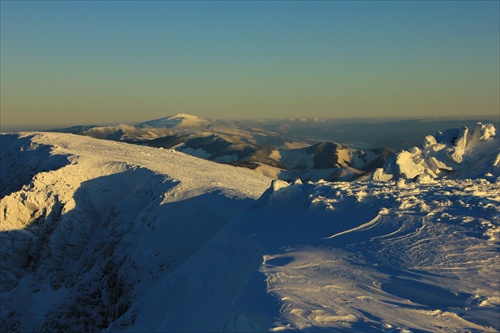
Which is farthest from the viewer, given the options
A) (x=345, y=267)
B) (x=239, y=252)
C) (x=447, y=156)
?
(x=447, y=156)

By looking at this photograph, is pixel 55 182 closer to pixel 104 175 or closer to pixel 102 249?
pixel 104 175

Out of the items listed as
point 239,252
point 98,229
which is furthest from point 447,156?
point 98,229

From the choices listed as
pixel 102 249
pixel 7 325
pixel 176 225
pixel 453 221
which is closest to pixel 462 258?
pixel 453 221

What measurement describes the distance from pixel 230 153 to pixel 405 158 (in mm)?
75361

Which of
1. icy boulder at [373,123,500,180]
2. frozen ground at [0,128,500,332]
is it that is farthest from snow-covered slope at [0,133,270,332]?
icy boulder at [373,123,500,180]

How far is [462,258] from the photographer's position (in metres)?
10.5

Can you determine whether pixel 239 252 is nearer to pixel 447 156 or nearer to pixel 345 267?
pixel 345 267

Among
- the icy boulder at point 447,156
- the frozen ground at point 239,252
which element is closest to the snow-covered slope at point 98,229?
the frozen ground at point 239,252

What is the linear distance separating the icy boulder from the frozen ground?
25.2 inches

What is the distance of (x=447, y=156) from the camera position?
2969 cm

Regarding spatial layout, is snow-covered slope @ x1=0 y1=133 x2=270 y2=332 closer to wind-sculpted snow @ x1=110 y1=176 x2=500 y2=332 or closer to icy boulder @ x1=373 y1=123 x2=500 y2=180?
wind-sculpted snow @ x1=110 y1=176 x2=500 y2=332

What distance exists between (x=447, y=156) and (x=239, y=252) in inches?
859

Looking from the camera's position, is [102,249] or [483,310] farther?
[102,249]

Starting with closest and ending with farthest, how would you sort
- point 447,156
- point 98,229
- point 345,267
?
1. point 345,267
2. point 98,229
3. point 447,156
